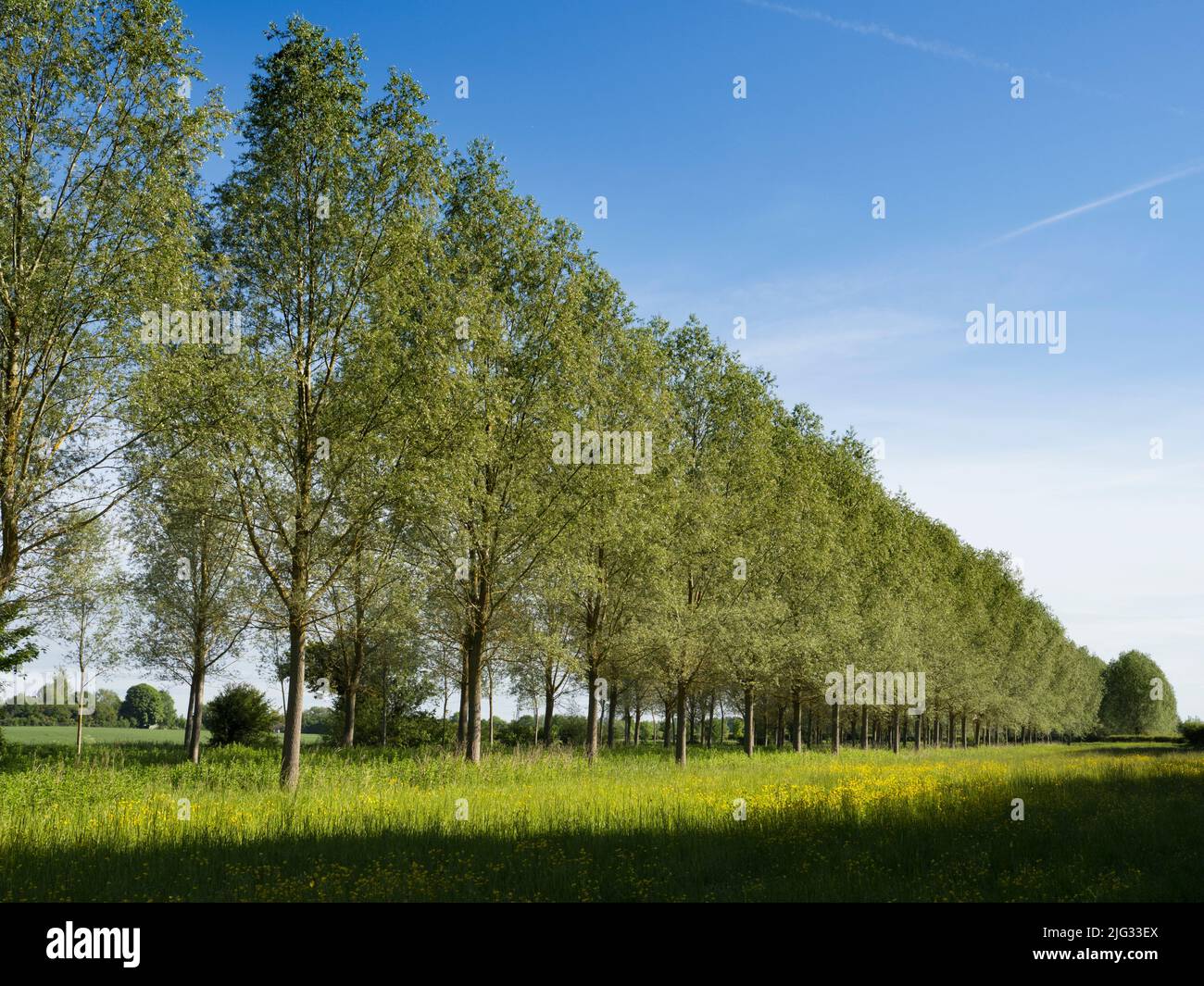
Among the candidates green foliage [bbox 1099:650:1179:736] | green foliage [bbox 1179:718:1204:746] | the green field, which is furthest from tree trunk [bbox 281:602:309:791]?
green foliage [bbox 1099:650:1179:736]

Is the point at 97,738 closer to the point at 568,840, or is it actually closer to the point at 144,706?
the point at 568,840

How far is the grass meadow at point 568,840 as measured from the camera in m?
11.1

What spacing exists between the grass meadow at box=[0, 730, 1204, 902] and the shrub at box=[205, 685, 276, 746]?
69.9 feet

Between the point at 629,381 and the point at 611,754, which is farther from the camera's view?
the point at 611,754

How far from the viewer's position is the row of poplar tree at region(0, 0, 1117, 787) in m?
17.3

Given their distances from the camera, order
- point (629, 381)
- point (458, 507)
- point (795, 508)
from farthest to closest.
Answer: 1. point (795, 508)
2. point (629, 381)
3. point (458, 507)

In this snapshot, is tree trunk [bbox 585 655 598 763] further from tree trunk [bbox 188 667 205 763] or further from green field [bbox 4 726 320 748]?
green field [bbox 4 726 320 748]

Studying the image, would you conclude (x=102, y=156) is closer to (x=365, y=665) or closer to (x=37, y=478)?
(x=37, y=478)

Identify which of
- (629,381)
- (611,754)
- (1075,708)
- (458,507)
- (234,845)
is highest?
(629,381)

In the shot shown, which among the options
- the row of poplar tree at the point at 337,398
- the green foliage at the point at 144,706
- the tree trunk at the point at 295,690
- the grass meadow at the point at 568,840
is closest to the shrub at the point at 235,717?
the row of poplar tree at the point at 337,398

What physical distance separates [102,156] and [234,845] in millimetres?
13929

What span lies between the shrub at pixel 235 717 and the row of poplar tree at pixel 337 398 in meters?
7.16
